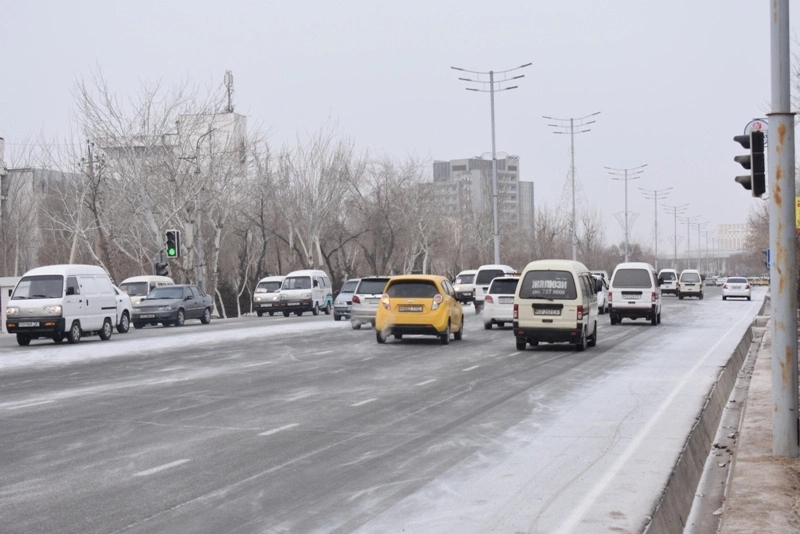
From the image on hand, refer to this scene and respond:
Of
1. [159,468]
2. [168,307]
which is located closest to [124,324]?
[168,307]

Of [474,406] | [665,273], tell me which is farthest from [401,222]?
[474,406]

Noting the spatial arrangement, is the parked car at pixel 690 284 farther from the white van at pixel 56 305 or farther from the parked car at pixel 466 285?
the white van at pixel 56 305

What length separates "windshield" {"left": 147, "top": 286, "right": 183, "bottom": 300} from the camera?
146ft

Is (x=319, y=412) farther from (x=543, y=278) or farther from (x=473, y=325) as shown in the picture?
(x=473, y=325)

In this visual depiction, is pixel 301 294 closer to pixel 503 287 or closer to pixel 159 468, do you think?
pixel 503 287

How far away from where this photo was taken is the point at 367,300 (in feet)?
119

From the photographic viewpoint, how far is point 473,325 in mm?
38781

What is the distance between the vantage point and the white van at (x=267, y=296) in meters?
53.5

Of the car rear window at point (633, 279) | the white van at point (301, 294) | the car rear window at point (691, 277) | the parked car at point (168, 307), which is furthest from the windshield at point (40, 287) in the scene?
the car rear window at point (691, 277)

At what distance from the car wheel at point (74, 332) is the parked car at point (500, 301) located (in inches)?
498

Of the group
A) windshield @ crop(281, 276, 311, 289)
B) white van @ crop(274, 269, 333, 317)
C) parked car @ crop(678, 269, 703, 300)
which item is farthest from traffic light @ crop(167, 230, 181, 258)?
parked car @ crop(678, 269, 703, 300)

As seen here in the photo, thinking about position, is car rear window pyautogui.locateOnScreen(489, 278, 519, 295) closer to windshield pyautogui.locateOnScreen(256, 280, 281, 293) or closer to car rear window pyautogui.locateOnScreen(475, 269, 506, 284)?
car rear window pyautogui.locateOnScreen(475, 269, 506, 284)

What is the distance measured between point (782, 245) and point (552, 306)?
15252 millimetres

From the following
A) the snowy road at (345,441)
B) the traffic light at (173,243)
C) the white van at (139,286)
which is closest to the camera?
the snowy road at (345,441)
